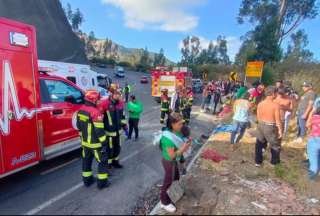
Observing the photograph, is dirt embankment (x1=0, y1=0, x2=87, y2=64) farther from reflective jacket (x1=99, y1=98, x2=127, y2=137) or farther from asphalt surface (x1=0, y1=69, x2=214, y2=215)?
reflective jacket (x1=99, y1=98, x2=127, y2=137)

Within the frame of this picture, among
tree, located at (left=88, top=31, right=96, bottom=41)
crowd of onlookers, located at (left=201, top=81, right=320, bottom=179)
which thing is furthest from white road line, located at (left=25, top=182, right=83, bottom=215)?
tree, located at (left=88, top=31, right=96, bottom=41)

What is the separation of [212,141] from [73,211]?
5.04 meters

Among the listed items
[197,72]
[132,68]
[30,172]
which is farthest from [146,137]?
[132,68]

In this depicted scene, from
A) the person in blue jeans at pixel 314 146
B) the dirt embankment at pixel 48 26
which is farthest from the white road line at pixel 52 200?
the dirt embankment at pixel 48 26

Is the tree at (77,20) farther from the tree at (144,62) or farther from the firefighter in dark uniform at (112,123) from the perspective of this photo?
the firefighter in dark uniform at (112,123)

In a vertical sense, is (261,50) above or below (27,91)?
above

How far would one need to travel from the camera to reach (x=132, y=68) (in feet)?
249

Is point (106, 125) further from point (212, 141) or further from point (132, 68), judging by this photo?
point (132, 68)

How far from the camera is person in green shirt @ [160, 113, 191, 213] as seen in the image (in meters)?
3.71

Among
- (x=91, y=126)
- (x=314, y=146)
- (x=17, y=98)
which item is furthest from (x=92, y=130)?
(x=314, y=146)

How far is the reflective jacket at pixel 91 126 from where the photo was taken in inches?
175

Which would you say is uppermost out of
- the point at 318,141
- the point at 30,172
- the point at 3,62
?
the point at 3,62

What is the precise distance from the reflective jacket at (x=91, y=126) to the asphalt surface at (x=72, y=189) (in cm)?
92

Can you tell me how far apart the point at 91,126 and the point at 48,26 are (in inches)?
1448
